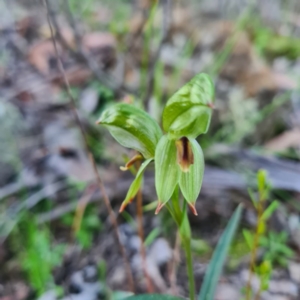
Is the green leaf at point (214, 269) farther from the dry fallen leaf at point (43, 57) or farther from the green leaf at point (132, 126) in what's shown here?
the dry fallen leaf at point (43, 57)

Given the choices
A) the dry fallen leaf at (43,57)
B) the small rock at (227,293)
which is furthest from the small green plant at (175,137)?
the dry fallen leaf at (43,57)

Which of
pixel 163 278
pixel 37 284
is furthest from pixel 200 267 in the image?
pixel 37 284

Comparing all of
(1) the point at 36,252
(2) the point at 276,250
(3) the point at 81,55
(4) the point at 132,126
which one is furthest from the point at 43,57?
(4) the point at 132,126

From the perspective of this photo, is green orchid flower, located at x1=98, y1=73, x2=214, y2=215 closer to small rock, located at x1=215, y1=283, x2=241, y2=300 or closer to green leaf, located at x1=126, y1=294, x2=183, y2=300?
green leaf, located at x1=126, y1=294, x2=183, y2=300

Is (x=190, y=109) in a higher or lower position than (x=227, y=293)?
higher

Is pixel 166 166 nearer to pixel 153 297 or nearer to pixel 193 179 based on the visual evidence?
pixel 193 179

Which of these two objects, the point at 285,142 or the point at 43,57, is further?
the point at 43,57
